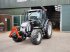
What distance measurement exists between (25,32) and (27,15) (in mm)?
1840

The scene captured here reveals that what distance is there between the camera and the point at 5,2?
2812 cm

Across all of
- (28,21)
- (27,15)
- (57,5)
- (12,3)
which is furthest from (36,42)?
(12,3)

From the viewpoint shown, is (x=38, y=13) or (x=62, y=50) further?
(x=38, y=13)

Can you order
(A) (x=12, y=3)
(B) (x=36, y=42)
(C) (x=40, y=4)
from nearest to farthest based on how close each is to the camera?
(B) (x=36, y=42) → (C) (x=40, y=4) → (A) (x=12, y=3)

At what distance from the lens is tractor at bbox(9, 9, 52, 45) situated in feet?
42.0

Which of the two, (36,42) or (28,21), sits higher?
Answer: (28,21)

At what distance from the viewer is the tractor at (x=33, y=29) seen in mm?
12814

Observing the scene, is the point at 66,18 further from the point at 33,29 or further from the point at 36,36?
the point at 36,36

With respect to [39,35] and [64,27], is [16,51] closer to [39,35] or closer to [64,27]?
[39,35]

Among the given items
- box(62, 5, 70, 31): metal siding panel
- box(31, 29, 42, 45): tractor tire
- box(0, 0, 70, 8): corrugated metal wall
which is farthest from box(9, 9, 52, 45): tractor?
box(0, 0, 70, 8): corrugated metal wall

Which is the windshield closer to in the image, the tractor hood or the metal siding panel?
the tractor hood

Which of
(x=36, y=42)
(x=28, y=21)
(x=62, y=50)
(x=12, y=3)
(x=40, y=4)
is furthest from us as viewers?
(x=12, y=3)

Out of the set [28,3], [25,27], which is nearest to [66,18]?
[28,3]

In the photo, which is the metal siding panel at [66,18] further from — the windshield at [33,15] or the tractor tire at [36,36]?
the tractor tire at [36,36]
